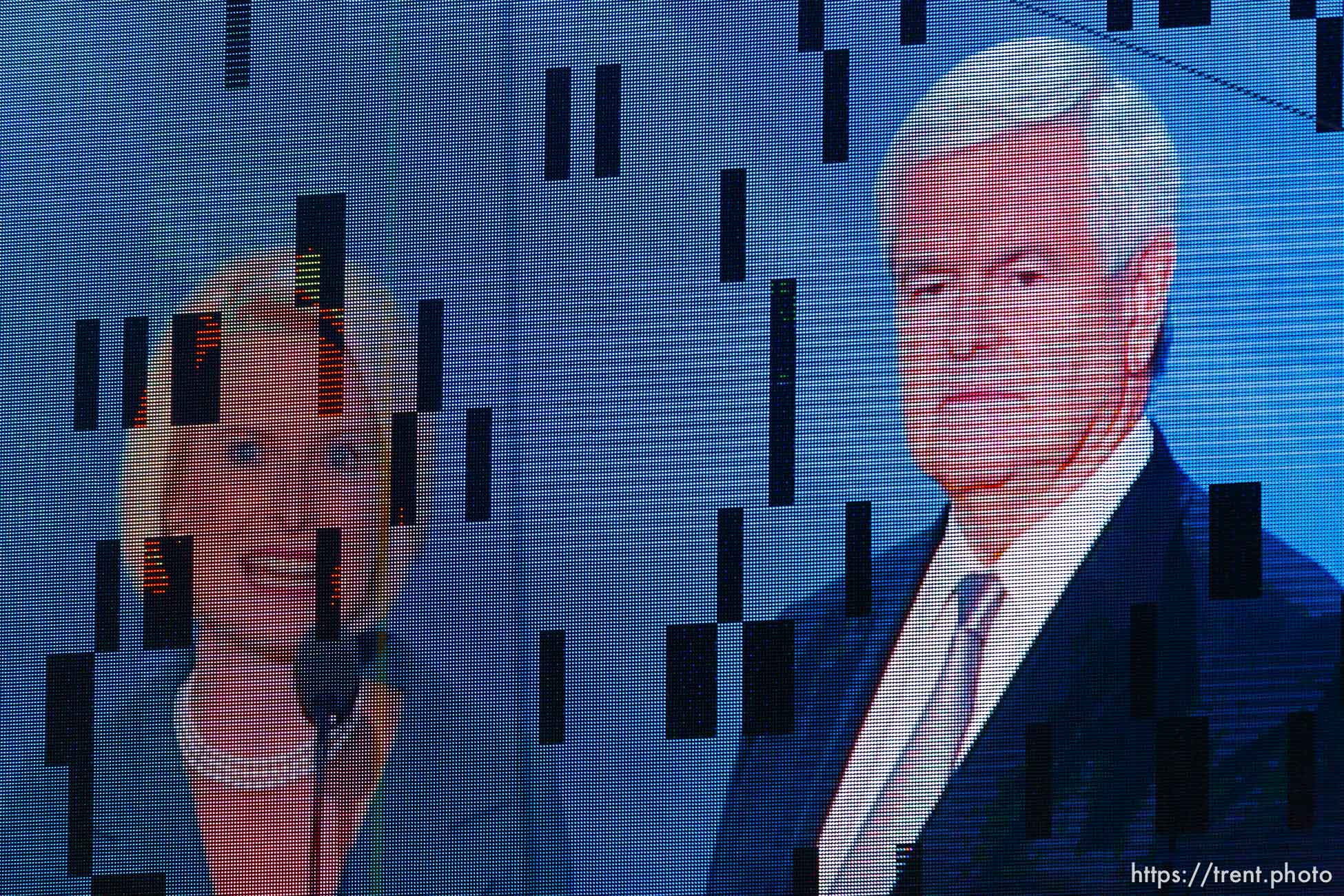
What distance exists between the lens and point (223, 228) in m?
4.86

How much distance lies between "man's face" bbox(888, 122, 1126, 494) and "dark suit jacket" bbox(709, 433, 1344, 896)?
0.75 ft

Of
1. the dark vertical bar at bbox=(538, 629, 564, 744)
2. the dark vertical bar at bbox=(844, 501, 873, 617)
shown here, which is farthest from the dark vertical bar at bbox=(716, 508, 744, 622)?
the dark vertical bar at bbox=(538, 629, 564, 744)

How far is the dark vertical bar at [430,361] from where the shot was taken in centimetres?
474

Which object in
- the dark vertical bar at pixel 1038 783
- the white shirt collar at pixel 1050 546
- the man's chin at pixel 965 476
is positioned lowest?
the dark vertical bar at pixel 1038 783

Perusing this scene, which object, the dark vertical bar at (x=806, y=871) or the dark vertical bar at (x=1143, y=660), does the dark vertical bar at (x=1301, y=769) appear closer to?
the dark vertical bar at (x=1143, y=660)

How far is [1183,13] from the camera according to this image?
4.61 m

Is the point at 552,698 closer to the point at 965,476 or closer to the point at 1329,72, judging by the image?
the point at 965,476

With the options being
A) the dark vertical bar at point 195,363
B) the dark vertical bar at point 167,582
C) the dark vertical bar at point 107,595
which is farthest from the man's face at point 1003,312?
the dark vertical bar at point 107,595

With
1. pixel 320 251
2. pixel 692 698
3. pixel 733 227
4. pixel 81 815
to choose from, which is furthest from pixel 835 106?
pixel 81 815

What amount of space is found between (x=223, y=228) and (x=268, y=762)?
4.62 feet

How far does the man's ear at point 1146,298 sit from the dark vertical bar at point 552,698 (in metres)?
1.59

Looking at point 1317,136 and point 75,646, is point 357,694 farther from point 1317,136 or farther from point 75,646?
point 1317,136

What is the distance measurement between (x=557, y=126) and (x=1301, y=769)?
245cm

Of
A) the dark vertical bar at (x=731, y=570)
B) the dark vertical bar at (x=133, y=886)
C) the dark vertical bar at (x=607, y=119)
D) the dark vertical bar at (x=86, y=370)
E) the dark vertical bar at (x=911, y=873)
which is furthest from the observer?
the dark vertical bar at (x=86, y=370)
